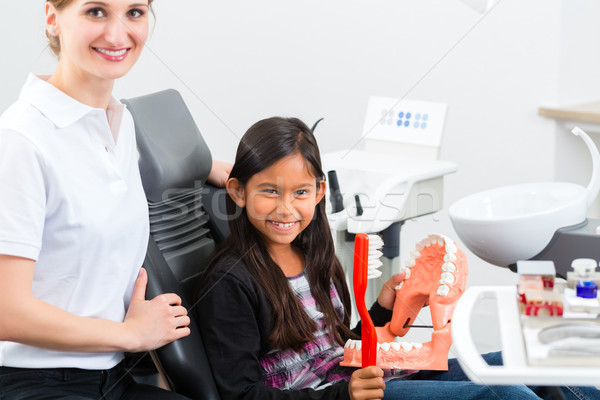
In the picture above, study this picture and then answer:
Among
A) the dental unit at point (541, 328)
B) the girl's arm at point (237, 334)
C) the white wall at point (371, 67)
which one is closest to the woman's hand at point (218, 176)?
the girl's arm at point (237, 334)

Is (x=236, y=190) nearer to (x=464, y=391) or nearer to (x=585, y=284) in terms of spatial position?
(x=464, y=391)

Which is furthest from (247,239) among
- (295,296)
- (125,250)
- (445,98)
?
(445,98)

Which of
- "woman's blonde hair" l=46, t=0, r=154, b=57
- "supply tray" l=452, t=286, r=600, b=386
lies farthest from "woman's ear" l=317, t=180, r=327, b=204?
"supply tray" l=452, t=286, r=600, b=386

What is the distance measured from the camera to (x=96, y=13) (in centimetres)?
107

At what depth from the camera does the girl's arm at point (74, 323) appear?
0.98 m

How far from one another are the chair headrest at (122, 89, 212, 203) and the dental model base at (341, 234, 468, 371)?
0.42 m

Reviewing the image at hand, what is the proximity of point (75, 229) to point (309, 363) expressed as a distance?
0.46m

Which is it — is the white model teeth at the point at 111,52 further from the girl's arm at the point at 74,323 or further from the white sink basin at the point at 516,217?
the white sink basin at the point at 516,217

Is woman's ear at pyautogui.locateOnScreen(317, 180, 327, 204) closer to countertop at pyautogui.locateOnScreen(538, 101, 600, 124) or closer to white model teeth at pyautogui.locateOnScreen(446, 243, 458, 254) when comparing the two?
white model teeth at pyautogui.locateOnScreen(446, 243, 458, 254)

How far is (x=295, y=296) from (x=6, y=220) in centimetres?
52

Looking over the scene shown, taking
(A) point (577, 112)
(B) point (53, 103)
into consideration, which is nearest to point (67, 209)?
(B) point (53, 103)

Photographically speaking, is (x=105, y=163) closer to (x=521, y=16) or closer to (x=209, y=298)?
(x=209, y=298)

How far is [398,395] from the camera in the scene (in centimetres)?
116

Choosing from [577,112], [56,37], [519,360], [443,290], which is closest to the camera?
[519,360]
